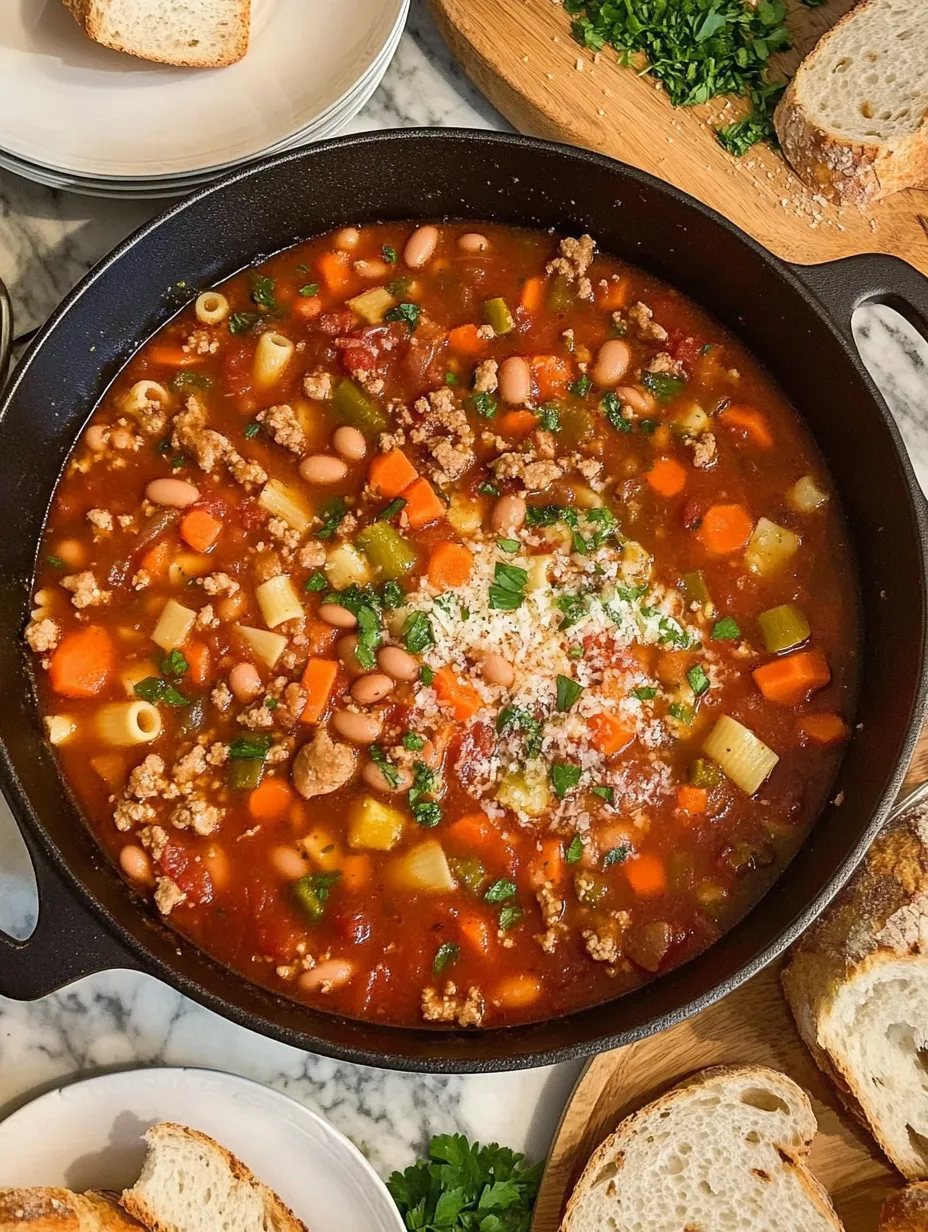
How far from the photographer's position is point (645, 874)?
4.07 meters

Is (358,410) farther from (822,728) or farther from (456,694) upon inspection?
(822,728)

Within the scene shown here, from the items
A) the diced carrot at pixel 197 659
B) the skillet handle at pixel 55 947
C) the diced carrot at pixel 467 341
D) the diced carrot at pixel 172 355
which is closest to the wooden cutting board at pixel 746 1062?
the skillet handle at pixel 55 947

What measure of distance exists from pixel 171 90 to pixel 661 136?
1.92 metres

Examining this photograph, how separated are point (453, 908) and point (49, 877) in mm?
1339

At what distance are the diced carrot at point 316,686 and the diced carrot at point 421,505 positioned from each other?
0.60m

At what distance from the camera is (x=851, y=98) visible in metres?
4.51

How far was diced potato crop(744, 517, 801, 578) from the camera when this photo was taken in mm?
4230

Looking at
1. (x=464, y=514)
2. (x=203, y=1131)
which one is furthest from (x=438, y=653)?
(x=203, y=1131)

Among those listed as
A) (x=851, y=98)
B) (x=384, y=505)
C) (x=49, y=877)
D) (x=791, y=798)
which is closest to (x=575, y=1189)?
(x=791, y=798)

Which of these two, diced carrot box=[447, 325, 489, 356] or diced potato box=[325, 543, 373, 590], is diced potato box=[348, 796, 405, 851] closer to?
diced potato box=[325, 543, 373, 590]

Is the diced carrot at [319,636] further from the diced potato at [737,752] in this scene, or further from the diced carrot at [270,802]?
the diced potato at [737,752]

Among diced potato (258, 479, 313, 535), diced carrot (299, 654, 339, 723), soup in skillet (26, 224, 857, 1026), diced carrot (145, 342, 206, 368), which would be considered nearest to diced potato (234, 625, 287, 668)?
soup in skillet (26, 224, 857, 1026)

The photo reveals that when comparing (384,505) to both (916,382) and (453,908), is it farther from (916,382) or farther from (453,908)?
(916,382)

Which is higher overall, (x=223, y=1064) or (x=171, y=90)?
(x=171, y=90)
